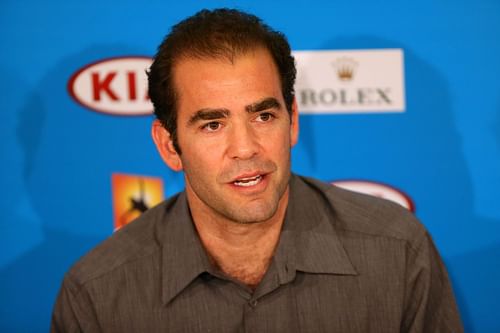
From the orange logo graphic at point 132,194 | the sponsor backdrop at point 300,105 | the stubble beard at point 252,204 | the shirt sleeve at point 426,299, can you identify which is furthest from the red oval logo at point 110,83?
the shirt sleeve at point 426,299

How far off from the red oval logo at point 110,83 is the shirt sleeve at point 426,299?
0.88m

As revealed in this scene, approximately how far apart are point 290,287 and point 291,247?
0.31ft

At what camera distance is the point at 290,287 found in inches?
57.2

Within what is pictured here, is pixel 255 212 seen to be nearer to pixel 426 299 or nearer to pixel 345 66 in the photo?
pixel 426 299

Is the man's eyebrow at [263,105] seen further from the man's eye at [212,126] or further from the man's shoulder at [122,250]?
the man's shoulder at [122,250]

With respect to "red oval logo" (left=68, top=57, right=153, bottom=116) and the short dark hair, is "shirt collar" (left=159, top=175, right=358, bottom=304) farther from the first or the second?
"red oval logo" (left=68, top=57, right=153, bottom=116)

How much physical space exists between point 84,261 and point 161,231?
202 mm

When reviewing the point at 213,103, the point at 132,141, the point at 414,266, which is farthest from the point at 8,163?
the point at 414,266

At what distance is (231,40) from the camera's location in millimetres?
1387

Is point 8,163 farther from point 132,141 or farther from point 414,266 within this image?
point 414,266

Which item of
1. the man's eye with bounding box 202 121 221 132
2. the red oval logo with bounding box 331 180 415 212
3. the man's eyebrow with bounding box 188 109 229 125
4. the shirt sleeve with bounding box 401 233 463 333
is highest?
the man's eyebrow with bounding box 188 109 229 125

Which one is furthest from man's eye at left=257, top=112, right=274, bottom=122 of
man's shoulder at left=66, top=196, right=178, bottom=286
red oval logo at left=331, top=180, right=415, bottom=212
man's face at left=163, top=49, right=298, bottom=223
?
red oval logo at left=331, top=180, right=415, bottom=212

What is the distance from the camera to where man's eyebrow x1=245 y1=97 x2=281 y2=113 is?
1.34 m

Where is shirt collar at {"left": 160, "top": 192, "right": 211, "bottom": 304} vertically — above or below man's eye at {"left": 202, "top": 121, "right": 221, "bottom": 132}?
below
